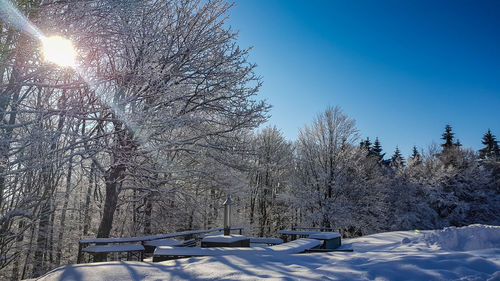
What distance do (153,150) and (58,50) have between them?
2290mm

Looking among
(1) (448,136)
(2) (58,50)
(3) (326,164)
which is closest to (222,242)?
(2) (58,50)

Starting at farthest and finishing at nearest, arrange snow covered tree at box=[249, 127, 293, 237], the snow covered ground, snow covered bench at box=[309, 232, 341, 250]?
1. snow covered tree at box=[249, 127, 293, 237]
2. snow covered bench at box=[309, 232, 341, 250]
3. the snow covered ground

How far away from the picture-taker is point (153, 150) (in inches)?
224

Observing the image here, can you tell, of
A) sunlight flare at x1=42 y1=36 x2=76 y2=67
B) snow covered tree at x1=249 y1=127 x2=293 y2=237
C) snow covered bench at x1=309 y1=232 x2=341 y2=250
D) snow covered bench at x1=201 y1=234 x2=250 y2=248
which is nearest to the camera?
sunlight flare at x1=42 y1=36 x2=76 y2=67

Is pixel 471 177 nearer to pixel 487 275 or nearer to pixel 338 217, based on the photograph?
pixel 338 217

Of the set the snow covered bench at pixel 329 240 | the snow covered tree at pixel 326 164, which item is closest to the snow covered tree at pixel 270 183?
the snow covered tree at pixel 326 164

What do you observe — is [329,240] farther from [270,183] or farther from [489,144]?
[489,144]

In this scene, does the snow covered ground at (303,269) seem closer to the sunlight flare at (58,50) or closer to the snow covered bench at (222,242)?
the snow covered bench at (222,242)

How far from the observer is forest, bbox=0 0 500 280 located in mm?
4828

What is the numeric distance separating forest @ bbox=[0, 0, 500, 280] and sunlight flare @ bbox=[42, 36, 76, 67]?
130 millimetres

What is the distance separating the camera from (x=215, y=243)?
270 inches

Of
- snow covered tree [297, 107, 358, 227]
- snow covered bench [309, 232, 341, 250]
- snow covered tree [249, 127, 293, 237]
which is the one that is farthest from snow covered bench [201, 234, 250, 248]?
snow covered tree [249, 127, 293, 237]

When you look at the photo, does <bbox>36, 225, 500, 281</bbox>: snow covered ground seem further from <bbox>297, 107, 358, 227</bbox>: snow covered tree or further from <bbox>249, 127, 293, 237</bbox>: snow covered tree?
<bbox>249, 127, 293, 237</bbox>: snow covered tree

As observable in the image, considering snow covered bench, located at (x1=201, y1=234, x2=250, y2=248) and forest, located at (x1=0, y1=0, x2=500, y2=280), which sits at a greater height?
forest, located at (x1=0, y1=0, x2=500, y2=280)
